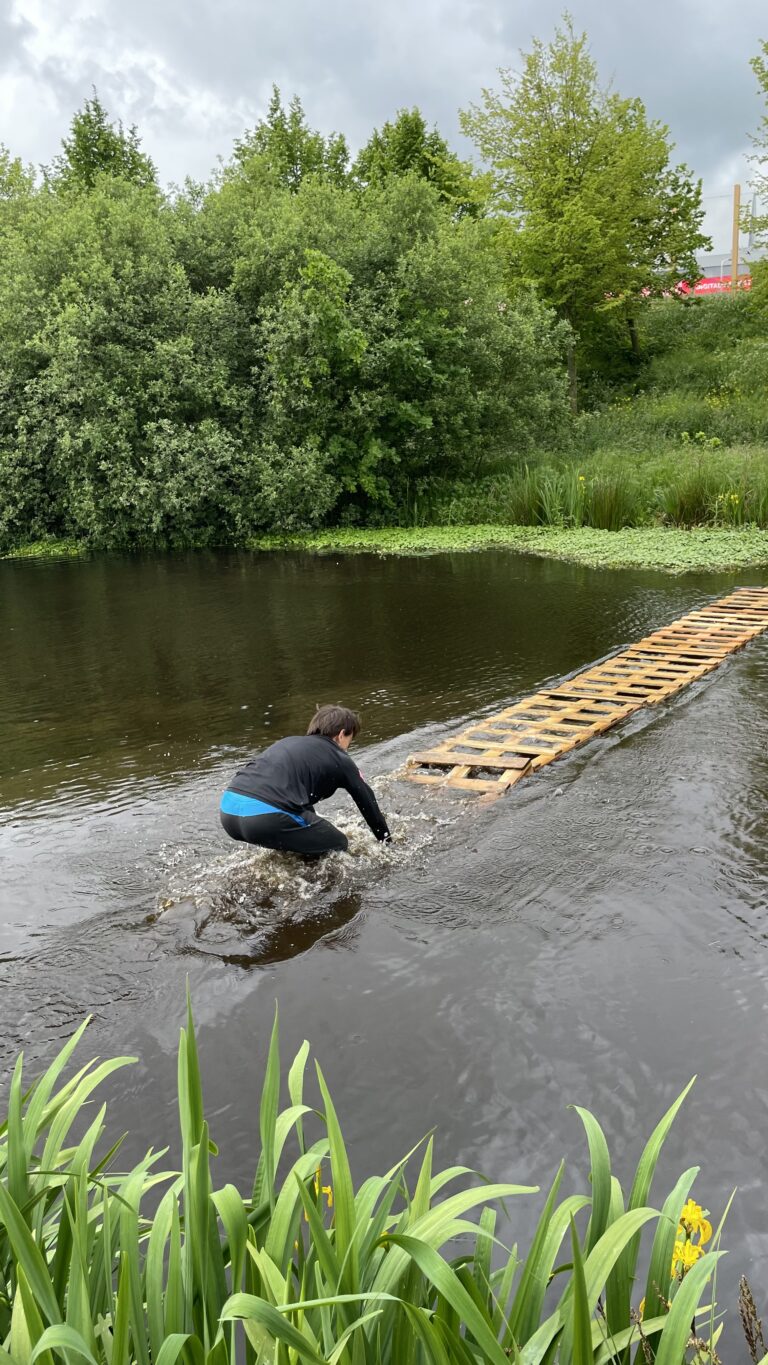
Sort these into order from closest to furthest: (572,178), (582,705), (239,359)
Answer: (582,705)
(239,359)
(572,178)

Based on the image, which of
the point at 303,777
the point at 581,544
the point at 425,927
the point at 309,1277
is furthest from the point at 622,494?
the point at 309,1277

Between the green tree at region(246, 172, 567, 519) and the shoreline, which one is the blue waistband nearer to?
the shoreline

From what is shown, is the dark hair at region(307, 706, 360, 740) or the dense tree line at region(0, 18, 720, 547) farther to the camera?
the dense tree line at region(0, 18, 720, 547)

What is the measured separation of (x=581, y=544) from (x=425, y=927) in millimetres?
12306

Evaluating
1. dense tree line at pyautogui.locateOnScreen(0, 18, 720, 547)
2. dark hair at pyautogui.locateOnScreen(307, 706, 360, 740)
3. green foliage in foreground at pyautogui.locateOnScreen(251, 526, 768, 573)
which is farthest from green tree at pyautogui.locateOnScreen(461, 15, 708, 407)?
dark hair at pyautogui.locateOnScreen(307, 706, 360, 740)

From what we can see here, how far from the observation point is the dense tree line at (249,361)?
1775cm

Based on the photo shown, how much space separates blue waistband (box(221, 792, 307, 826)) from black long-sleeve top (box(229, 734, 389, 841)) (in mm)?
20

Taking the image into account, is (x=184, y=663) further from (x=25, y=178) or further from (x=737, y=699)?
(x=25, y=178)

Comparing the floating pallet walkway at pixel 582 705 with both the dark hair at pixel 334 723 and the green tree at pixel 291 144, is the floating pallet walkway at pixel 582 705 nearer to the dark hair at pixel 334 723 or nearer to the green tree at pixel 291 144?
the dark hair at pixel 334 723

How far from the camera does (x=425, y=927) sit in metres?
4.84

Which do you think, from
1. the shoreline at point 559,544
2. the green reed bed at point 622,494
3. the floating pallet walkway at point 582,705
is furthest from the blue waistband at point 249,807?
the green reed bed at point 622,494

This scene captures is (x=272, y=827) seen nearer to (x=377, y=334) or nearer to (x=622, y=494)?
(x=622, y=494)

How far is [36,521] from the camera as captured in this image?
20.4m

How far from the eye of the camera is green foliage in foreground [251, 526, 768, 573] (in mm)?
14484
